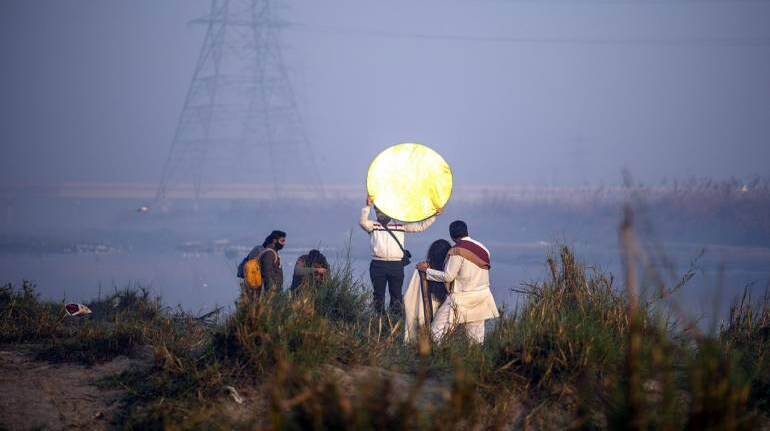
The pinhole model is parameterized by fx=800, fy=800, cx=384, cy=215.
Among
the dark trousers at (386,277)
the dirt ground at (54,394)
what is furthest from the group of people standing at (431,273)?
the dirt ground at (54,394)

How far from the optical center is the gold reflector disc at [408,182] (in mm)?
9320

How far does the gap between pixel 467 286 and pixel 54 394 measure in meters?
4.14

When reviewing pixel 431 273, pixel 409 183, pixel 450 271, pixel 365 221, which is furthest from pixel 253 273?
pixel 450 271

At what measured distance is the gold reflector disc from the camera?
9.32m

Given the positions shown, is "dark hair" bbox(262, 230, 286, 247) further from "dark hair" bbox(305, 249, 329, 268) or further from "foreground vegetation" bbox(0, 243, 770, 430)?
"foreground vegetation" bbox(0, 243, 770, 430)

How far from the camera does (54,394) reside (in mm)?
6793

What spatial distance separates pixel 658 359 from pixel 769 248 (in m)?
27.4

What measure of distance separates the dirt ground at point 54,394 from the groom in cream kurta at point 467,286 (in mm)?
3134

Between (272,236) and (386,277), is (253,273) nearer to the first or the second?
(272,236)

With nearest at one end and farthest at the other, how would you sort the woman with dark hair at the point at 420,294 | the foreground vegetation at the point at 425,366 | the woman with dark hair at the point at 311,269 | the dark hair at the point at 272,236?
the foreground vegetation at the point at 425,366, the woman with dark hair at the point at 420,294, the woman with dark hair at the point at 311,269, the dark hair at the point at 272,236

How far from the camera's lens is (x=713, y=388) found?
4039 mm

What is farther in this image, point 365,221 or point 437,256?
point 365,221

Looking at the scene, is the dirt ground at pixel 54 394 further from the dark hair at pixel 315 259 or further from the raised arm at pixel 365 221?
the raised arm at pixel 365 221

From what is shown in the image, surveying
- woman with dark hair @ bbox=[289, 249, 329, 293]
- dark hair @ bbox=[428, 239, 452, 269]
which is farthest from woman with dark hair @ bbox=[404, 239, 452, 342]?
woman with dark hair @ bbox=[289, 249, 329, 293]
